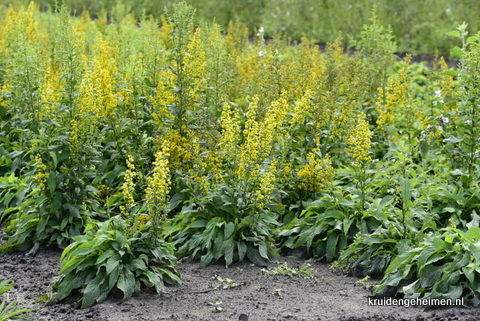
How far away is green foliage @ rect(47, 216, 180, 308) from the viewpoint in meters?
4.11

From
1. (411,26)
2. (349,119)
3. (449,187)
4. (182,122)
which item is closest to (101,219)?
(182,122)

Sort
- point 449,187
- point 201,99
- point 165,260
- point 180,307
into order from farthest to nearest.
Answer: point 201,99 → point 449,187 → point 165,260 → point 180,307

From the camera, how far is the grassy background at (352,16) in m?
12.1

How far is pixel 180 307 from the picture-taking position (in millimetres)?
4086

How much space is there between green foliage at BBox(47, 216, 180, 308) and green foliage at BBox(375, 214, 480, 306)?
1.61 metres

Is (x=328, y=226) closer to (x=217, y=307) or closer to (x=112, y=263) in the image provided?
(x=217, y=307)

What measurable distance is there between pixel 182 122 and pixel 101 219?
111 cm

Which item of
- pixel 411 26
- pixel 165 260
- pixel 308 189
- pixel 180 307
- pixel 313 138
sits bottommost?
pixel 180 307

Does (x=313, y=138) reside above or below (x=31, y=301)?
above

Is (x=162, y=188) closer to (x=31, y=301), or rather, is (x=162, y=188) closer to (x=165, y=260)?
(x=165, y=260)

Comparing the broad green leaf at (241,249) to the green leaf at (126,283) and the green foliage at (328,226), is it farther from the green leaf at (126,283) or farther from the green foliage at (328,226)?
the green leaf at (126,283)

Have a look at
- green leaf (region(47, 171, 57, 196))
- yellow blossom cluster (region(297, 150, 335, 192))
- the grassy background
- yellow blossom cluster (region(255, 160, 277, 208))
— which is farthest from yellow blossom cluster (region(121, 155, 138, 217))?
the grassy background

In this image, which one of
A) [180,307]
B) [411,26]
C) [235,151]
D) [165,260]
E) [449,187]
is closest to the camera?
[180,307]

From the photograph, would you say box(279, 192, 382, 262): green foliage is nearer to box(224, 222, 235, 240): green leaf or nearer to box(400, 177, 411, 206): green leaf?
box(400, 177, 411, 206): green leaf
